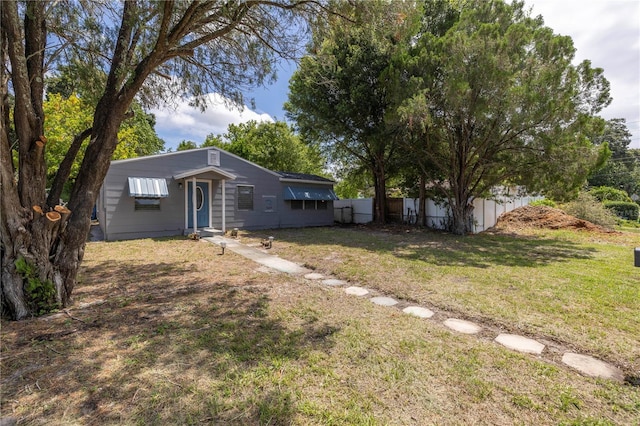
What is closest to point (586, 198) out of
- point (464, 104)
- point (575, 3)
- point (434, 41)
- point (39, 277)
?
point (464, 104)

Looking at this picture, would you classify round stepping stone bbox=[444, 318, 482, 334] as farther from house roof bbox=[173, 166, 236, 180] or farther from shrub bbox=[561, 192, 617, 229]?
shrub bbox=[561, 192, 617, 229]

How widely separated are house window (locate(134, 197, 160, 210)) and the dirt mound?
14.3m

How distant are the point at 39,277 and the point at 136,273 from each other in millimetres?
2324

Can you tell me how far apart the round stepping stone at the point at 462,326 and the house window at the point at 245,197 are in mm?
10724

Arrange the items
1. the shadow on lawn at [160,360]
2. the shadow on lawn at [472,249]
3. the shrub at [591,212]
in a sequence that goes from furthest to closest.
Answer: the shrub at [591,212], the shadow on lawn at [472,249], the shadow on lawn at [160,360]

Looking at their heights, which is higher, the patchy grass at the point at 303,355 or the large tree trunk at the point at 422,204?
the large tree trunk at the point at 422,204

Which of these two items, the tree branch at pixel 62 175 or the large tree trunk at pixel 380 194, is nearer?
the tree branch at pixel 62 175

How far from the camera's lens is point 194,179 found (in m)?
11.1

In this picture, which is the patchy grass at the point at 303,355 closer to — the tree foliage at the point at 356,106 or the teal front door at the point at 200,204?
the teal front door at the point at 200,204

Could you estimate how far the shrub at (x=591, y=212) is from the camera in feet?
46.3

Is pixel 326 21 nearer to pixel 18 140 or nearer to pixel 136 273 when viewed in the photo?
pixel 18 140

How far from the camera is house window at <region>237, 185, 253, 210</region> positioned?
12961 mm

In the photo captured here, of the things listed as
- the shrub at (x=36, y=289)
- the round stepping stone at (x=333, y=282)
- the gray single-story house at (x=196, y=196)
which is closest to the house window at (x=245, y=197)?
the gray single-story house at (x=196, y=196)

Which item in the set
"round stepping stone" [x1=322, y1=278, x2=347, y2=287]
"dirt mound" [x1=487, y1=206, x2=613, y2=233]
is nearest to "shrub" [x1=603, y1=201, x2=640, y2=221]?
"dirt mound" [x1=487, y1=206, x2=613, y2=233]
